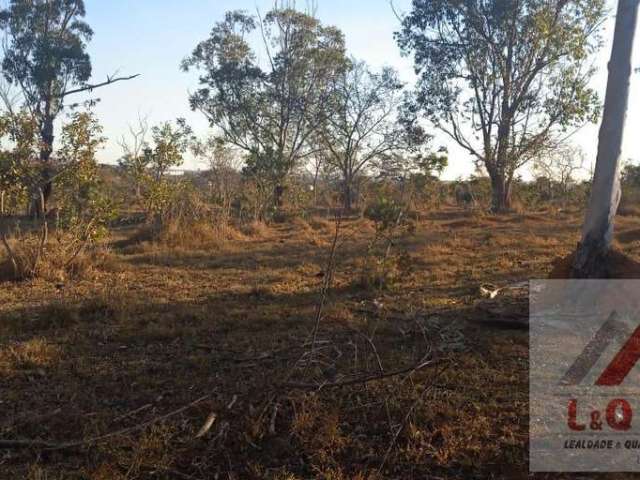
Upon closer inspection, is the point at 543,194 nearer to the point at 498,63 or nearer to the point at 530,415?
the point at 498,63

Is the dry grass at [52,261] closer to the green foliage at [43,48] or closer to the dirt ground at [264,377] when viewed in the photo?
the dirt ground at [264,377]

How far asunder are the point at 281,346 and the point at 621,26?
4188mm

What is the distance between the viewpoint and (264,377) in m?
3.41

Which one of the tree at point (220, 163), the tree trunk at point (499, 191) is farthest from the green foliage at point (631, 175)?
the tree at point (220, 163)

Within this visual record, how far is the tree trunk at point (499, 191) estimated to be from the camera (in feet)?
55.0

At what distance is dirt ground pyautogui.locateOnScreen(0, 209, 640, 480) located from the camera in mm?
2557

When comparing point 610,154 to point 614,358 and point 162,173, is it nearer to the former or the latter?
point 614,358

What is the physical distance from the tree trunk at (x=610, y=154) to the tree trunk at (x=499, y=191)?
468 inches

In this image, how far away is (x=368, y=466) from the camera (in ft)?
8.25

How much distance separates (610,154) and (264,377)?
3801 mm

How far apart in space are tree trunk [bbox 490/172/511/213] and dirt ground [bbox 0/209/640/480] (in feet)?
34.1

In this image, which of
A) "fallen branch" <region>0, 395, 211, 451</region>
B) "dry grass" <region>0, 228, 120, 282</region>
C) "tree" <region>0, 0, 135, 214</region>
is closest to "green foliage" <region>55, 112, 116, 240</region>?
"dry grass" <region>0, 228, 120, 282</region>

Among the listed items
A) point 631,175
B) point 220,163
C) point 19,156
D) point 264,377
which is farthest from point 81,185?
point 631,175

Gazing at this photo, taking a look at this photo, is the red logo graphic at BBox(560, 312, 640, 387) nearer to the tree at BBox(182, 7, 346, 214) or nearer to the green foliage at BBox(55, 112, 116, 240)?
the green foliage at BBox(55, 112, 116, 240)
